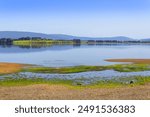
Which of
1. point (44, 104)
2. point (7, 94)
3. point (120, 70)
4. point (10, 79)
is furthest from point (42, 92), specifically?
point (120, 70)

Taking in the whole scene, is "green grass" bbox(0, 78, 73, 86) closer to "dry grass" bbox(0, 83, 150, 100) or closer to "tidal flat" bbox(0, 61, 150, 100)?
"tidal flat" bbox(0, 61, 150, 100)

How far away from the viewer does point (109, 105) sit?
18.0m

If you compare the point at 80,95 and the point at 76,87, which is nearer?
the point at 80,95

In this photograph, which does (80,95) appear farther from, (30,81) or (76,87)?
(30,81)

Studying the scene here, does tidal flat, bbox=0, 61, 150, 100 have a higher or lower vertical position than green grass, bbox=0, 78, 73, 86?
higher

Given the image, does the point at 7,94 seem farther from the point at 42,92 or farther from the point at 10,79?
the point at 10,79

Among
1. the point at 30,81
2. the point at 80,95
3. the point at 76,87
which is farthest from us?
the point at 30,81

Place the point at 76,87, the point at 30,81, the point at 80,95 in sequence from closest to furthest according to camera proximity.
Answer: the point at 80,95
the point at 76,87
the point at 30,81

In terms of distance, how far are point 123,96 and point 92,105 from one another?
9.62 metres

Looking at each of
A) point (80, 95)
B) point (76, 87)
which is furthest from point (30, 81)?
point (80, 95)

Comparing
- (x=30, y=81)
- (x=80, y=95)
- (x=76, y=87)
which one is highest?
(x=80, y=95)

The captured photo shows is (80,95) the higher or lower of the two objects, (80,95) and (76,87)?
the higher

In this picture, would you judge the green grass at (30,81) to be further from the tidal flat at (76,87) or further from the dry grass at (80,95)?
the dry grass at (80,95)

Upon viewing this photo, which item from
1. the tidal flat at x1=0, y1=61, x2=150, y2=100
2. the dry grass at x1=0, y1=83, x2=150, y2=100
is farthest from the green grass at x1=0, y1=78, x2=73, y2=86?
the dry grass at x1=0, y1=83, x2=150, y2=100
